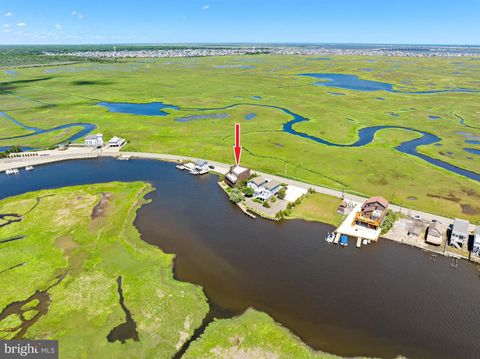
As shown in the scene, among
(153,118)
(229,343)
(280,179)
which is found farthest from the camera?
(153,118)

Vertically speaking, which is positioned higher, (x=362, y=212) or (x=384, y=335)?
(x=362, y=212)

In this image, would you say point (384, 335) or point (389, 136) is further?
point (389, 136)

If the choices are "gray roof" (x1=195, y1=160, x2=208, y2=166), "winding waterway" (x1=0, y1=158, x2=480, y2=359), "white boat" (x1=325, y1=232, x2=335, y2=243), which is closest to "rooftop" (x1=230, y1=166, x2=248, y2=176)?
"winding waterway" (x1=0, y1=158, x2=480, y2=359)

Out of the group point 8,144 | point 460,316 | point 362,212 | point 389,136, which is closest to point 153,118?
point 8,144

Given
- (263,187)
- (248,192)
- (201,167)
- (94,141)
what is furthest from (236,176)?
(94,141)

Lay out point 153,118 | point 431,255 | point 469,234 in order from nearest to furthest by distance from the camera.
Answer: point 431,255, point 469,234, point 153,118

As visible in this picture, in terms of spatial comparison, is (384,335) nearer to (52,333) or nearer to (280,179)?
(52,333)
